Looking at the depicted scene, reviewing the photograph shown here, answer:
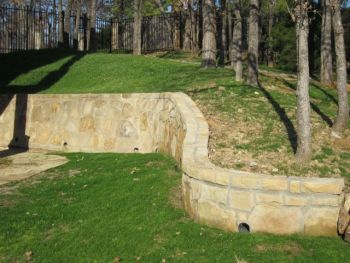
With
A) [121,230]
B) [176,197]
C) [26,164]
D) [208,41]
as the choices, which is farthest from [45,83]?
[121,230]

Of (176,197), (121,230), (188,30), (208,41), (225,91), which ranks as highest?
(188,30)

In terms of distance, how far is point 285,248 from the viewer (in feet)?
15.7

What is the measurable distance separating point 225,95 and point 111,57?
9218 mm

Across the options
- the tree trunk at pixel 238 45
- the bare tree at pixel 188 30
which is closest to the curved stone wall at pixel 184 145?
the tree trunk at pixel 238 45

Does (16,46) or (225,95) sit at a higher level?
(16,46)

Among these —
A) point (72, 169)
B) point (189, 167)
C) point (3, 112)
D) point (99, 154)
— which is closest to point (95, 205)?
point (189, 167)

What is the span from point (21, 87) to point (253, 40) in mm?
8305

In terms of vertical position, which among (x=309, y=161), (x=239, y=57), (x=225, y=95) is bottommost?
(x=309, y=161)

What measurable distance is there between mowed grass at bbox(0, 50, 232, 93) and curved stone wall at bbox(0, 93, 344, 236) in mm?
1257

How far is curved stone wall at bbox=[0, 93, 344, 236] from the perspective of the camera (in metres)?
5.04

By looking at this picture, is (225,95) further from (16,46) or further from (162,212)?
(16,46)

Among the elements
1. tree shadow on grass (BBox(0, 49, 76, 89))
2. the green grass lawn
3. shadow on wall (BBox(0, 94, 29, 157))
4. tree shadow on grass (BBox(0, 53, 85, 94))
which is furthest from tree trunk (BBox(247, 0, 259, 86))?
tree shadow on grass (BBox(0, 49, 76, 89))

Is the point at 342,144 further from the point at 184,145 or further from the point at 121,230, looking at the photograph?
the point at 121,230

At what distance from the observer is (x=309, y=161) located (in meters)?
6.41
